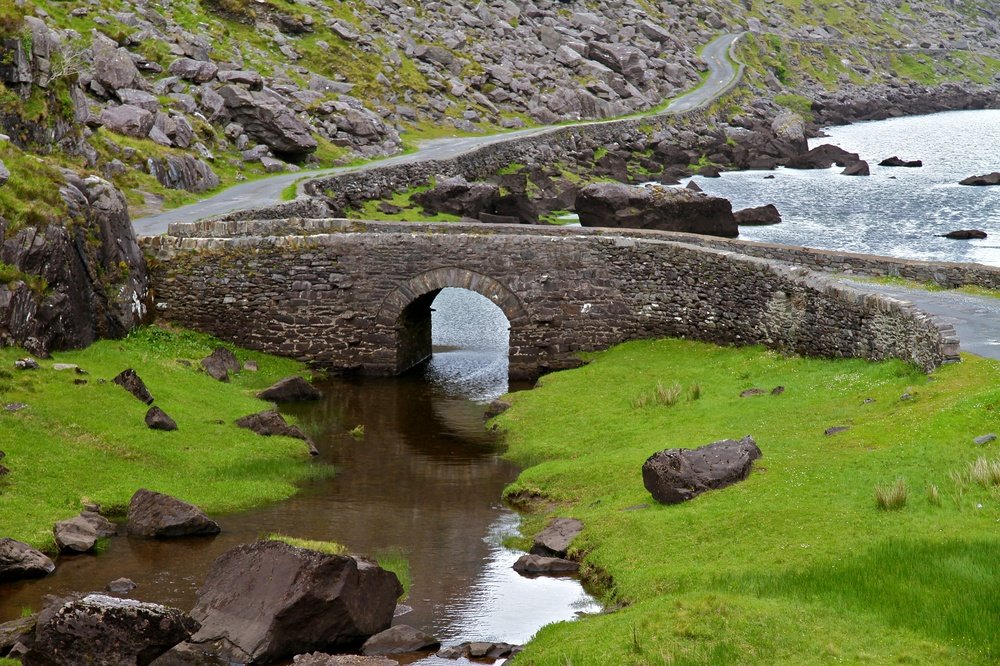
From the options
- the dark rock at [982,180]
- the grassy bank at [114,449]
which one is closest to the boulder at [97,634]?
the grassy bank at [114,449]

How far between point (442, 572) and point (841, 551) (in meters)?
6.99

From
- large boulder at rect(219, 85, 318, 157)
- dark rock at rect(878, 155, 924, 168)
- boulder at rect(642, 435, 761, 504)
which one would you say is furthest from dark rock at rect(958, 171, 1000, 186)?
boulder at rect(642, 435, 761, 504)

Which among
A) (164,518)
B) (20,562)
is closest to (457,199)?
(164,518)

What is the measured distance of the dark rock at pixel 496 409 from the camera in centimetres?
3362

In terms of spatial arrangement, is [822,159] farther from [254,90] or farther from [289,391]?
[289,391]

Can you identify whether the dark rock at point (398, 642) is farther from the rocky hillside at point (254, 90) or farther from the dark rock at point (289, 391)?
the dark rock at point (289, 391)

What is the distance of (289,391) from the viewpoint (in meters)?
34.8

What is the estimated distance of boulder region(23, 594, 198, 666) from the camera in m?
15.9

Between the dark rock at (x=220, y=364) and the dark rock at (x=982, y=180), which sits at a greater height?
the dark rock at (x=220, y=364)

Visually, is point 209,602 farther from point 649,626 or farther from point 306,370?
point 306,370

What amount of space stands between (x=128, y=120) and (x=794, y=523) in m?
41.7

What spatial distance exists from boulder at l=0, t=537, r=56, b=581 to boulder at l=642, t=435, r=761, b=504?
10.5 metres

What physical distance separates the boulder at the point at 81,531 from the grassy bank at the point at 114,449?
21 centimetres

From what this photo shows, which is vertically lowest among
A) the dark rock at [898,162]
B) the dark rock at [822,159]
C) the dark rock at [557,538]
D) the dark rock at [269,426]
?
the dark rock at [898,162]
